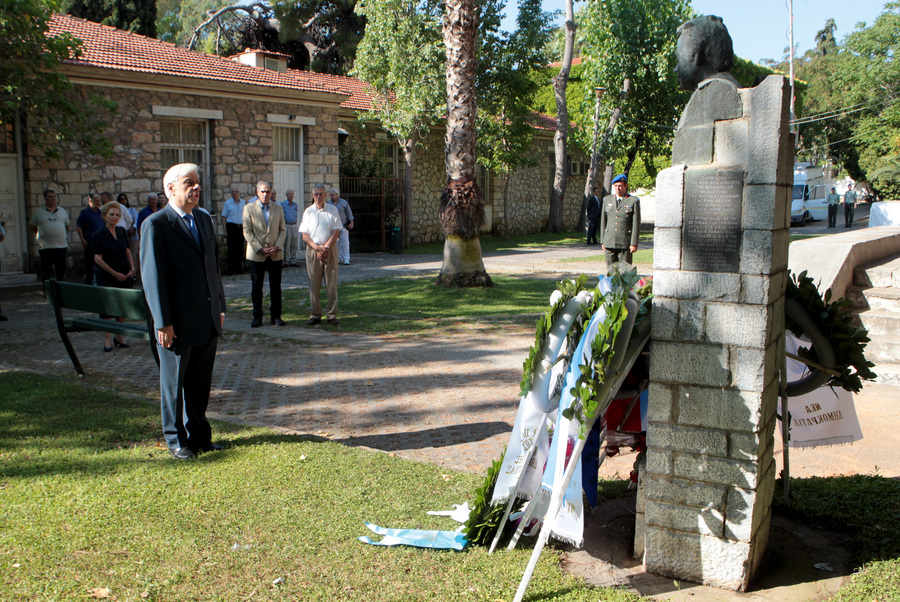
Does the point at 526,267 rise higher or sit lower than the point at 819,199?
lower

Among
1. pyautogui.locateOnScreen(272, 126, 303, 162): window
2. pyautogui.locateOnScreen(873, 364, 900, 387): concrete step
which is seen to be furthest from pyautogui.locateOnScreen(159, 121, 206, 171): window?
pyautogui.locateOnScreen(873, 364, 900, 387): concrete step

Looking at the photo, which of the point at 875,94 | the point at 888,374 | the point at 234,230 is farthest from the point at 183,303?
the point at 875,94

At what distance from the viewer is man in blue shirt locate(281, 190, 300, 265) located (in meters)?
17.6

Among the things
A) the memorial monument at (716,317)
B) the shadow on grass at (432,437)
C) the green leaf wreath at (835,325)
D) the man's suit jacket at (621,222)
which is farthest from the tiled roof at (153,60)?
the green leaf wreath at (835,325)

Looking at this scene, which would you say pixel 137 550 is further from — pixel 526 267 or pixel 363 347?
pixel 526 267

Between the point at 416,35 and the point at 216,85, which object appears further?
the point at 416,35

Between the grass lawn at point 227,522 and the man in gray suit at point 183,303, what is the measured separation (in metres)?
0.28

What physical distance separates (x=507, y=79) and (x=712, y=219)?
854 inches

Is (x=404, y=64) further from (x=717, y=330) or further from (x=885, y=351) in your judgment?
(x=717, y=330)

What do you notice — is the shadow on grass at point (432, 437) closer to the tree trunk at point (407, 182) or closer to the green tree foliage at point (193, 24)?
the tree trunk at point (407, 182)

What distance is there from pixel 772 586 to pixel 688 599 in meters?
0.47

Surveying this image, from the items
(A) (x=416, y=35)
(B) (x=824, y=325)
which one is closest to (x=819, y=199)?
(A) (x=416, y=35)

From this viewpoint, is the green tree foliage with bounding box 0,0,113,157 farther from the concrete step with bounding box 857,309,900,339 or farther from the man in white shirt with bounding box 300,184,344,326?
the concrete step with bounding box 857,309,900,339

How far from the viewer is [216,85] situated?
1703cm
